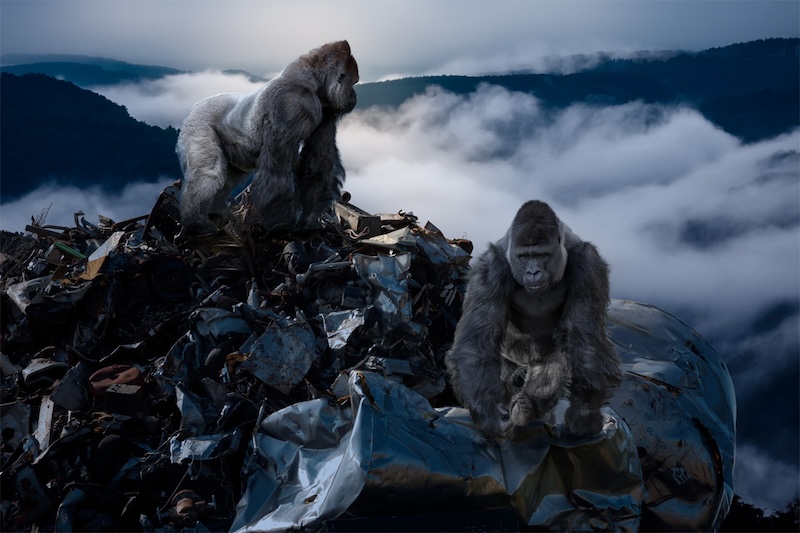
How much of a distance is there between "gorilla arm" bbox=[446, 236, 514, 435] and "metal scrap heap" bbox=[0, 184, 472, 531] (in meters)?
1.16

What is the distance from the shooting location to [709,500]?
4.49 m

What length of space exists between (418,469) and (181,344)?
2.28 metres

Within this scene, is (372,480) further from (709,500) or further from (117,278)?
(117,278)

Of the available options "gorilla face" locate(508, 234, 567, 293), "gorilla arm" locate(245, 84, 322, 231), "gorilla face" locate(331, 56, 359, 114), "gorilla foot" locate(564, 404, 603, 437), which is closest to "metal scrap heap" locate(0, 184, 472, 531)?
"gorilla arm" locate(245, 84, 322, 231)

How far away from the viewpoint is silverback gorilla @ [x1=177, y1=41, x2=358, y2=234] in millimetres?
6109

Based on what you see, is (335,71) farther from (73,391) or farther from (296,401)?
(73,391)

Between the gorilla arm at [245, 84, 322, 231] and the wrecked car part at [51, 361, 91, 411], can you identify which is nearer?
the wrecked car part at [51, 361, 91, 411]

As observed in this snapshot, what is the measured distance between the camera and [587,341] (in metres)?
3.79

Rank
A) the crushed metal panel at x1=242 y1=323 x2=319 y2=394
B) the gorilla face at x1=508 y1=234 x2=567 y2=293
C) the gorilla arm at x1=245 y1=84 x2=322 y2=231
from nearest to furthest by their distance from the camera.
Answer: the gorilla face at x1=508 y1=234 x2=567 y2=293 → the crushed metal panel at x1=242 y1=323 x2=319 y2=394 → the gorilla arm at x1=245 y1=84 x2=322 y2=231

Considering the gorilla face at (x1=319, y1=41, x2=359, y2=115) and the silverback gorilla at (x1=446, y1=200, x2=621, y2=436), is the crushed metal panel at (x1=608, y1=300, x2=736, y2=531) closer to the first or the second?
the silverback gorilla at (x1=446, y1=200, x2=621, y2=436)

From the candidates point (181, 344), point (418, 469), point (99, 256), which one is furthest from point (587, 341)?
point (99, 256)

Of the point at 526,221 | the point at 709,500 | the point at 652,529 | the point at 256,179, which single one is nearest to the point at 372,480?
the point at 526,221

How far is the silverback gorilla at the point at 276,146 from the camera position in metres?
6.11

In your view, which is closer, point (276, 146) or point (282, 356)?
point (282, 356)
